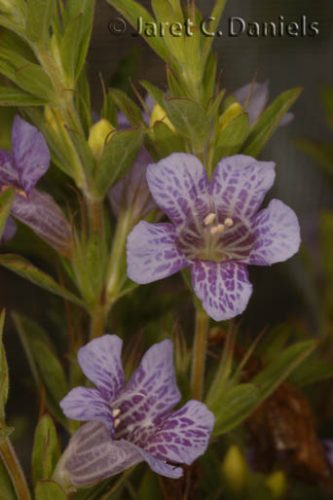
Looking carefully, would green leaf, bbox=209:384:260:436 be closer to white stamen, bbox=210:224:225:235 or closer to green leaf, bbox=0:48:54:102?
white stamen, bbox=210:224:225:235

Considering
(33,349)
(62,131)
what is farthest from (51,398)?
(62,131)

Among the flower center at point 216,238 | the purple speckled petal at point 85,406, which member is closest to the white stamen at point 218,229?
the flower center at point 216,238

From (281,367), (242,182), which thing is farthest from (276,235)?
(281,367)

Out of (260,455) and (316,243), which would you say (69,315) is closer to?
(260,455)

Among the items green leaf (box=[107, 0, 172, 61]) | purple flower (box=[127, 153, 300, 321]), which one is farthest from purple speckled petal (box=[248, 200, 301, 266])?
green leaf (box=[107, 0, 172, 61])

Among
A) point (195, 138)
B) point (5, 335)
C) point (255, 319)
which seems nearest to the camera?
point (195, 138)

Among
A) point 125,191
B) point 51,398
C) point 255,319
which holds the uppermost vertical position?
point 125,191
